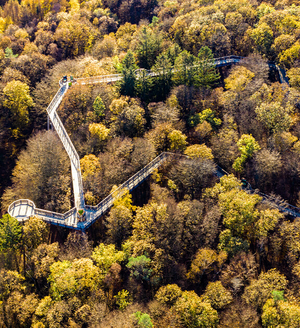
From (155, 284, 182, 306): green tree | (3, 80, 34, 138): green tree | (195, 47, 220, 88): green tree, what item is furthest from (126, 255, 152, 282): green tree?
(3, 80, 34, 138): green tree

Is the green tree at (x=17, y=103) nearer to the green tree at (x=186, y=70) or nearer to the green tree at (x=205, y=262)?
the green tree at (x=186, y=70)

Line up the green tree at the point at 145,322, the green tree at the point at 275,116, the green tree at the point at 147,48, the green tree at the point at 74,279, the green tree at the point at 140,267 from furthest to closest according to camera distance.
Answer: the green tree at the point at 147,48 → the green tree at the point at 275,116 → the green tree at the point at 140,267 → the green tree at the point at 74,279 → the green tree at the point at 145,322

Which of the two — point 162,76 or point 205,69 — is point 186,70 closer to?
point 205,69

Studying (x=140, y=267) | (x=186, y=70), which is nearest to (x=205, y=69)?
(x=186, y=70)

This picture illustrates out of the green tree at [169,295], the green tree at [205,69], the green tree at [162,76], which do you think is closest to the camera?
the green tree at [169,295]

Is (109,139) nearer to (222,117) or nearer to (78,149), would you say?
(78,149)

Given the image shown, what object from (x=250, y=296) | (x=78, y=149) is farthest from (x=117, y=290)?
(x=78, y=149)

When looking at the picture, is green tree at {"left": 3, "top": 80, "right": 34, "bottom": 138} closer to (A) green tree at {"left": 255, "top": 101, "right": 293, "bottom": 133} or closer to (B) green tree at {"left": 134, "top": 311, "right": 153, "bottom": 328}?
(A) green tree at {"left": 255, "top": 101, "right": 293, "bottom": 133}

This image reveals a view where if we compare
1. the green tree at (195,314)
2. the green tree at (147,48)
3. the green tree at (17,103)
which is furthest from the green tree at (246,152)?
the green tree at (17,103)
